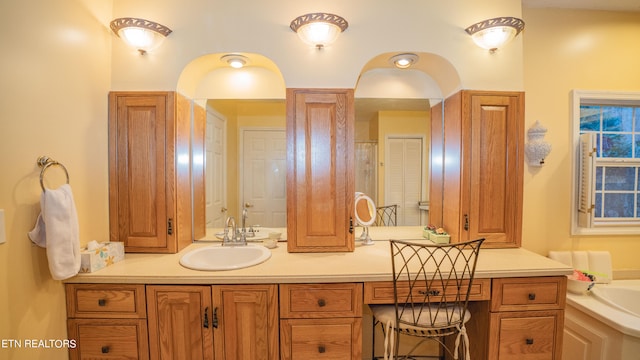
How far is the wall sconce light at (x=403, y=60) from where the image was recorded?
1827mm

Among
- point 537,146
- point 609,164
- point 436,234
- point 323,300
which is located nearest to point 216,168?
point 323,300

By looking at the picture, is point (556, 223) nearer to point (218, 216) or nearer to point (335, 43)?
point (335, 43)

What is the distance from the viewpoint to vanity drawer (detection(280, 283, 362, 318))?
1405 mm

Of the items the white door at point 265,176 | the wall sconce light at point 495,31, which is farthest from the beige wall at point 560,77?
the white door at point 265,176

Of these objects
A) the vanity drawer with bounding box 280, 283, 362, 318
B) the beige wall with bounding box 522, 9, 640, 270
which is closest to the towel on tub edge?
the beige wall with bounding box 522, 9, 640, 270

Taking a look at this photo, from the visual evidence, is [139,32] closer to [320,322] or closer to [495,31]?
[320,322]

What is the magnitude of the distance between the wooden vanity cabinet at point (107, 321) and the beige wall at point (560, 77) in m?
2.78

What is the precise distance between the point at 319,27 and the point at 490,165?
4.82ft

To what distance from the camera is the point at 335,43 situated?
5.72 feet

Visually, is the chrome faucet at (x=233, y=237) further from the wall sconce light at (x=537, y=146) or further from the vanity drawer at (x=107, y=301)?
the wall sconce light at (x=537, y=146)

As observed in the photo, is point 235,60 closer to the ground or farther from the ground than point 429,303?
farther from the ground

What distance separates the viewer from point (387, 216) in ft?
7.02

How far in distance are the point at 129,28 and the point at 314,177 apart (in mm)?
1445

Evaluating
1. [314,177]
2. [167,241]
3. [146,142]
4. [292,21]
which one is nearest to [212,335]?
[167,241]
